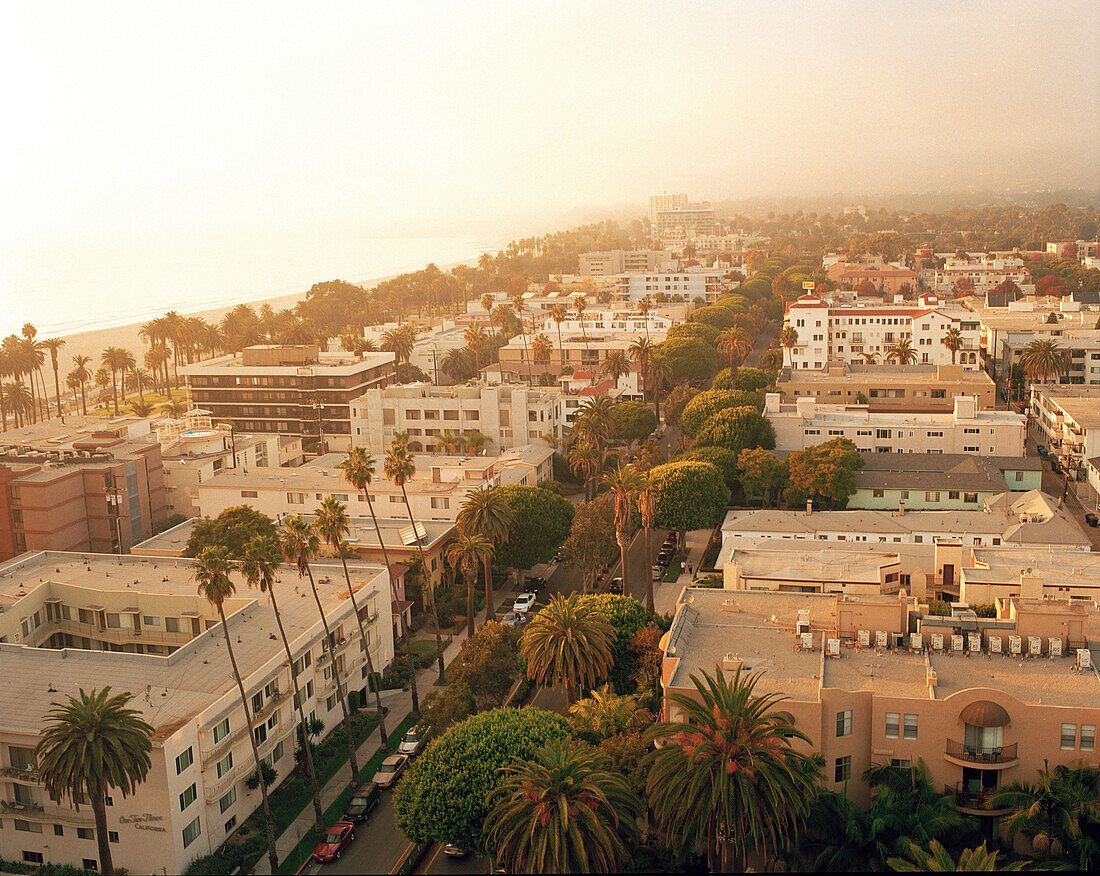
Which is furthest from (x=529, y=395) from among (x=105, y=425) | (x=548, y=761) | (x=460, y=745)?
(x=548, y=761)

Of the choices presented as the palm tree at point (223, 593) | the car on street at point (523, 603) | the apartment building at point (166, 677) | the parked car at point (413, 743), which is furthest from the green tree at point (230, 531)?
the palm tree at point (223, 593)

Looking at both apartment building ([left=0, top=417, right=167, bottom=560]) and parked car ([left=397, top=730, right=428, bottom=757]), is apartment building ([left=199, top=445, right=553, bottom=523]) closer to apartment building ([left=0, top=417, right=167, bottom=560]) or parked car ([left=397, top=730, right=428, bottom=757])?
apartment building ([left=0, top=417, right=167, bottom=560])

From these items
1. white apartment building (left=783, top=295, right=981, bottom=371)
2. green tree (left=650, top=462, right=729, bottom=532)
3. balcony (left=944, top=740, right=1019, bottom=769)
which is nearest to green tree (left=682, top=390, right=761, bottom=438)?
green tree (left=650, top=462, right=729, bottom=532)

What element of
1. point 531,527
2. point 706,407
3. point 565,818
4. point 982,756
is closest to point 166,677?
point 565,818

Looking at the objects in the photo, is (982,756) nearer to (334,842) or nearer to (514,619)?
(334,842)

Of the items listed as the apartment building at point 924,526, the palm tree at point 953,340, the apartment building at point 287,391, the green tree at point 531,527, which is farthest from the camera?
the palm tree at point 953,340

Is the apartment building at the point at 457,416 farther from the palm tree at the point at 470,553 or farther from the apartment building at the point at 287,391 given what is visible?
the palm tree at the point at 470,553

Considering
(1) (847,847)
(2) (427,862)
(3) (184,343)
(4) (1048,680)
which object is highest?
(3) (184,343)

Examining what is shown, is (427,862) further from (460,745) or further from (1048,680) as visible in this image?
(1048,680)
